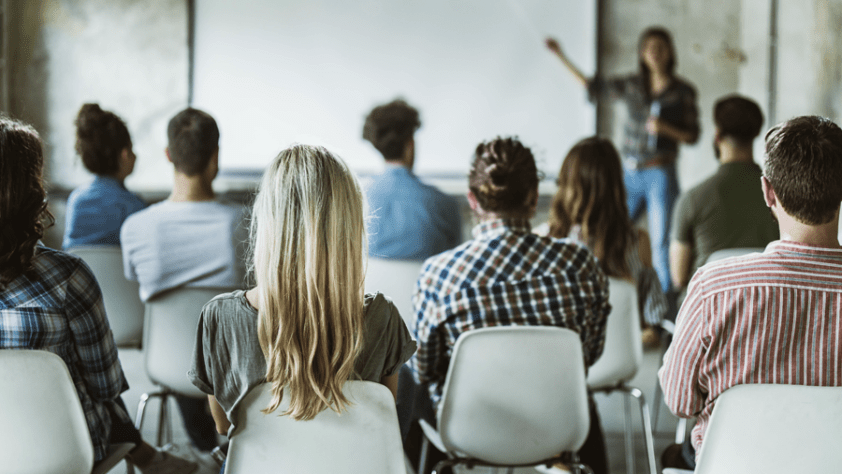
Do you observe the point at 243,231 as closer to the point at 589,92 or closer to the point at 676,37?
the point at 589,92

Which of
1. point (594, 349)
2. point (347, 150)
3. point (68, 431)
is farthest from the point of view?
point (347, 150)

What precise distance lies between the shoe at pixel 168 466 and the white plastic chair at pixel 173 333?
273 mm

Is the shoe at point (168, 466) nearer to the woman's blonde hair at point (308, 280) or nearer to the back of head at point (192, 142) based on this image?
the woman's blonde hair at point (308, 280)

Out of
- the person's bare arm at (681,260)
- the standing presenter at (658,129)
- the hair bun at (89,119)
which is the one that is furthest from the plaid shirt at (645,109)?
the hair bun at (89,119)

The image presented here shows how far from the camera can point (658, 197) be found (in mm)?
4340

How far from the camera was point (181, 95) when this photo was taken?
488cm

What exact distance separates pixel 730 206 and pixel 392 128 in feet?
4.35

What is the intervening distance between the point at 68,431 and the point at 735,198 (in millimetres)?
2315

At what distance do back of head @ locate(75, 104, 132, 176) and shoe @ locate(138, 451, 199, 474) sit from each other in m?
1.43

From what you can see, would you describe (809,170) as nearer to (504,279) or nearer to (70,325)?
(504,279)

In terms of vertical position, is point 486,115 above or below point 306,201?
above

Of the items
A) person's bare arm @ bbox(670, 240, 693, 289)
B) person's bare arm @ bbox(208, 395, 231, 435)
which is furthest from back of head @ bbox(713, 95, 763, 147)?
person's bare arm @ bbox(208, 395, 231, 435)

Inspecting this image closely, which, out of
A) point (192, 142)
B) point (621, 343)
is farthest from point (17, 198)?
point (621, 343)

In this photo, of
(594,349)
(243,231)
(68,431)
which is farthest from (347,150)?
(68,431)
